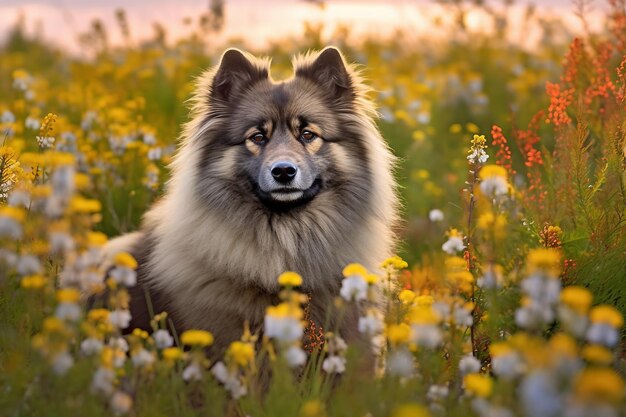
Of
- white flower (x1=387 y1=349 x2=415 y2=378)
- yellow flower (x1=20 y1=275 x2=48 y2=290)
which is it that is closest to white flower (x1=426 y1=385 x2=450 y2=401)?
white flower (x1=387 y1=349 x2=415 y2=378)

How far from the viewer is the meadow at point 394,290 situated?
6.73ft

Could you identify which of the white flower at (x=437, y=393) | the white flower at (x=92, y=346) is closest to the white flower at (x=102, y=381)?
the white flower at (x=92, y=346)

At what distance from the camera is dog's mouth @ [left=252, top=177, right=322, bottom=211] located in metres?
4.02

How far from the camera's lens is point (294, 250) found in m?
4.12

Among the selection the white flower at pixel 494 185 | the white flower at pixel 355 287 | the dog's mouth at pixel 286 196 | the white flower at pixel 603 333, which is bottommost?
the white flower at pixel 603 333

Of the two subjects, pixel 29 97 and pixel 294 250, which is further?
→ pixel 29 97

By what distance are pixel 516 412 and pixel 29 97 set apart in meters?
6.17

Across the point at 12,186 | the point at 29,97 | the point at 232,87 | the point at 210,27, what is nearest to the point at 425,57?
the point at 210,27

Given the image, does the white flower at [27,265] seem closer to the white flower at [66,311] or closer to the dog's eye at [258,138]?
the white flower at [66,311]

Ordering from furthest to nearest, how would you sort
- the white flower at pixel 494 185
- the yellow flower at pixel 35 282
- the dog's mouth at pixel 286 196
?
the dog's mouth at pixel 286 196 → the white flower at pixel 494 185 → the yellow flower at pixel 35 282

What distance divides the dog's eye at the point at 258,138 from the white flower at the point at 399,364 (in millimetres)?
1976

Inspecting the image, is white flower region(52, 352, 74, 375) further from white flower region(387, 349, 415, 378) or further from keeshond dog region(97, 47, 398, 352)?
keeshond dog region(97, 47, 398, 352)

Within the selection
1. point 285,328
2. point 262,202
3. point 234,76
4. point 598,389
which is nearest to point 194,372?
point 285,328

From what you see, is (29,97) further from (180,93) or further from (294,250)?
(294,250)
